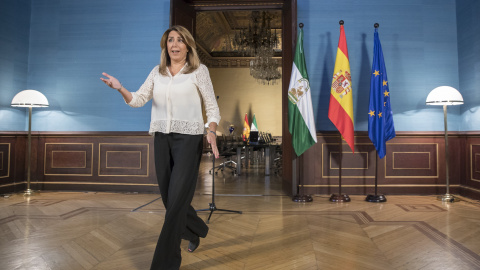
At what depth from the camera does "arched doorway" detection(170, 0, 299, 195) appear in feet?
15.2

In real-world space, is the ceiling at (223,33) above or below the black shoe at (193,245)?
above

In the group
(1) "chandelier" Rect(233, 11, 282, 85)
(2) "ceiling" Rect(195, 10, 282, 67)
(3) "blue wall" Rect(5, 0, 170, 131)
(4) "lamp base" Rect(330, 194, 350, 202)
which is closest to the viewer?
(4) "lamp base" Rect(330, 194, 350, 202)

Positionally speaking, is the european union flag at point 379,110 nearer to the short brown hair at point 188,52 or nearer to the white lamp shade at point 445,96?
the white lamp shade at point 445,96

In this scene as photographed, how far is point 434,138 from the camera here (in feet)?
15.5

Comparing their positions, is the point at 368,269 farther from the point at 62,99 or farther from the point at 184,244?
the point at 62,99

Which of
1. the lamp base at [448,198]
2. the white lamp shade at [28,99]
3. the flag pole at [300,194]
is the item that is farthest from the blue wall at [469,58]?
the white lamp shade at [28,99]

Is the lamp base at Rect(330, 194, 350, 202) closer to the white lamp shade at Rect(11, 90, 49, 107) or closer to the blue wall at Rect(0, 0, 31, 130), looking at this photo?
the white lamp shade at Rect(11, 90, 49, 107)

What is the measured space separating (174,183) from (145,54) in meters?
3.76

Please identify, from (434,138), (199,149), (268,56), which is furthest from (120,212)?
(268,56)

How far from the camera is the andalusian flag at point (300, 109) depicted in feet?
13.9

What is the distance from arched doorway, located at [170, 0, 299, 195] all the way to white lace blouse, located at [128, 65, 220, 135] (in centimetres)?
287

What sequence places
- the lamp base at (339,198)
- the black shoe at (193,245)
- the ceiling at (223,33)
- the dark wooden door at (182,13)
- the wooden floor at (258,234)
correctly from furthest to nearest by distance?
the ceiling at (223,33)
the dark wooden door at (182,13)
the lamp base at (339,198)
the black shoe at (193,245)
the wooden floor at (258,234)

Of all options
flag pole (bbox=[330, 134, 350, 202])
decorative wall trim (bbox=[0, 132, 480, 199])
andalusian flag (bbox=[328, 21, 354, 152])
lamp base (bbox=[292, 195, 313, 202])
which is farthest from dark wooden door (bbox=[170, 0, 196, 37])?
lamp base (bbox=[292, 195, 313, 202])

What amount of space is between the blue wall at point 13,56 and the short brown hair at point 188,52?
412cm
